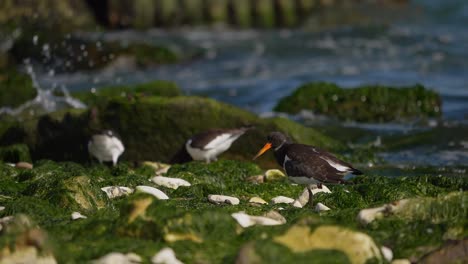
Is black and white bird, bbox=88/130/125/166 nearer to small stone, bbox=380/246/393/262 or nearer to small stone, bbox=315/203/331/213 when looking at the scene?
small stone, bbox=315/203/331/213

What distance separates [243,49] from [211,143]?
42.3 feet

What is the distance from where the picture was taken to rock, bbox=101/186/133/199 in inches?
306

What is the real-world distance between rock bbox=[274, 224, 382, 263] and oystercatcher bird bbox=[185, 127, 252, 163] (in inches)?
210

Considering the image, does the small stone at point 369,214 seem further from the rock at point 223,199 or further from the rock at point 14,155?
the rock at point 14,155

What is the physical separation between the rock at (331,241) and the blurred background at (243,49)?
6.75m

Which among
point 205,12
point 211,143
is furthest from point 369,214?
point 205,12

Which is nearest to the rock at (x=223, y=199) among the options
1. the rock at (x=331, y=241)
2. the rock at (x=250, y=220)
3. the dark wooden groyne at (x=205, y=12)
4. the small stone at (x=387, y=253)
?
the rock at (x=250, y=220)

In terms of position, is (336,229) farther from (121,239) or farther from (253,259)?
(121,239)

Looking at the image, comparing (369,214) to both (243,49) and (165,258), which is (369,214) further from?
(243,49)

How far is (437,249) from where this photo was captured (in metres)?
5.37

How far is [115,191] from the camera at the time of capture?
784 cm

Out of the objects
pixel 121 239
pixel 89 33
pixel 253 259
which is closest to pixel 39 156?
pixel 121 239

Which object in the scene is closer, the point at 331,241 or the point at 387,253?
the point at 331,241

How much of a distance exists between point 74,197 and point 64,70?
45.5 ft
